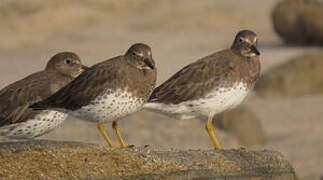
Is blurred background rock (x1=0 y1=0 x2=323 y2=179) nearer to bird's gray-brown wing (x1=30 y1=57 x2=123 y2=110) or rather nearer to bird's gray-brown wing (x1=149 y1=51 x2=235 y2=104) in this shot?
bird's gray-brown wing (x1=149 y1=51 x2=235 y2=104)

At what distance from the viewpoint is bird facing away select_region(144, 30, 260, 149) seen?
10.4 m

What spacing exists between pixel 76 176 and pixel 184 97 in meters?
2.76

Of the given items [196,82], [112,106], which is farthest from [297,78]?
[112,106]

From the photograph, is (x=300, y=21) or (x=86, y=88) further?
(x=300, y=21)

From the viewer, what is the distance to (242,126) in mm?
18516

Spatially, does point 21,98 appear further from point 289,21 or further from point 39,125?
point 289,21

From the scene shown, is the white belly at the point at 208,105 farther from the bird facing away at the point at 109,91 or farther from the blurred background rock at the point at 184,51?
the blurred background rock at the point at 184,51

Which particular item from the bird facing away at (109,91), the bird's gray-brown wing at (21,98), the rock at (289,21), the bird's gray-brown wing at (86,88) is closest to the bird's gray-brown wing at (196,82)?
the bird facing away at (109,91)

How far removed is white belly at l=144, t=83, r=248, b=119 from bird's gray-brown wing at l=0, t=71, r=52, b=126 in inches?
51.0

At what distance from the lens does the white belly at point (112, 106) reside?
30.5ft

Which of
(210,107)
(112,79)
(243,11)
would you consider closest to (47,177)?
(112,79)

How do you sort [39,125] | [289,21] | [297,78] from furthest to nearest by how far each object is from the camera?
[289,21]
[297,78]
[39,125]

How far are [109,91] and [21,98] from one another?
126 centimetres

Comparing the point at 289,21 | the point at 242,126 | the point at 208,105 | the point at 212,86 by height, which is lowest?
the point at 289,21
